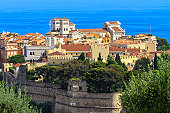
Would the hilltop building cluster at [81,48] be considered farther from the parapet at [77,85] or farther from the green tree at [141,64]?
the parapet at [77,85]

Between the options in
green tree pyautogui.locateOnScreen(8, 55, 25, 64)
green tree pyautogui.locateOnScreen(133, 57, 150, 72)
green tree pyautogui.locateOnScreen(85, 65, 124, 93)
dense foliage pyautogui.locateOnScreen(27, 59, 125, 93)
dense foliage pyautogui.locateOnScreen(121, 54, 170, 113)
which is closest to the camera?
dense foliage pyautogui.locateOnScreen(121, 54, 170, 113)

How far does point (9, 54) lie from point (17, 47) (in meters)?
3.21

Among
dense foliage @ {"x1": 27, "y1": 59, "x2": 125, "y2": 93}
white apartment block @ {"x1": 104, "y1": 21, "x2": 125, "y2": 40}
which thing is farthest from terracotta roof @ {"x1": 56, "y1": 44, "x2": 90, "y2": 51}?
white apartment block @ {"x1": 104, "y1": 21, "x2": 125, "y2": 40}

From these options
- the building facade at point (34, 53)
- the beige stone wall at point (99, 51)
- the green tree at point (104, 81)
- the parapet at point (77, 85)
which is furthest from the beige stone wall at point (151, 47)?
the parapet at point (77, 85)

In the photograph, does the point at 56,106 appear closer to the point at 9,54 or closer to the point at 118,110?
the point at 118,110

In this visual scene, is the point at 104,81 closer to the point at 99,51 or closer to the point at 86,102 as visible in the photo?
the point at 86,102

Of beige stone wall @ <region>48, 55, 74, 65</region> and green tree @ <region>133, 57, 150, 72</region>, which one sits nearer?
green tree @ <region>133, 57, 150, 72</region>

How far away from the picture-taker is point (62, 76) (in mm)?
42156

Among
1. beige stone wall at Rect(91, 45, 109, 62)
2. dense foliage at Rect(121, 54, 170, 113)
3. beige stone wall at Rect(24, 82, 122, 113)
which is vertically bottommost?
beige stone wall at Rect(24, 82, 122, 113)

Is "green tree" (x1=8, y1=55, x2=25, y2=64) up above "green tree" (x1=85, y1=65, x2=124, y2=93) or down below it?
above

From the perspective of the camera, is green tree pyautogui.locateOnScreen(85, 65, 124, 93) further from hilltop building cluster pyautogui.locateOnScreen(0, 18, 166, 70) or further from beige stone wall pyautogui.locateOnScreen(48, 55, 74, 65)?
beige stone wall pyautogui.locateOnScreen(48, 55, 74, 65)

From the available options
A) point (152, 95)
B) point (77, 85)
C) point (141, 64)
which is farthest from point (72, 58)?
point (152, 95)

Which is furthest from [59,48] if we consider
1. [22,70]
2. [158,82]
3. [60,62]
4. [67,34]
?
[158,82]

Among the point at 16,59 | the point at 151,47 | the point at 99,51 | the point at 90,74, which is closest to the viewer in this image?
the point at 90,74
